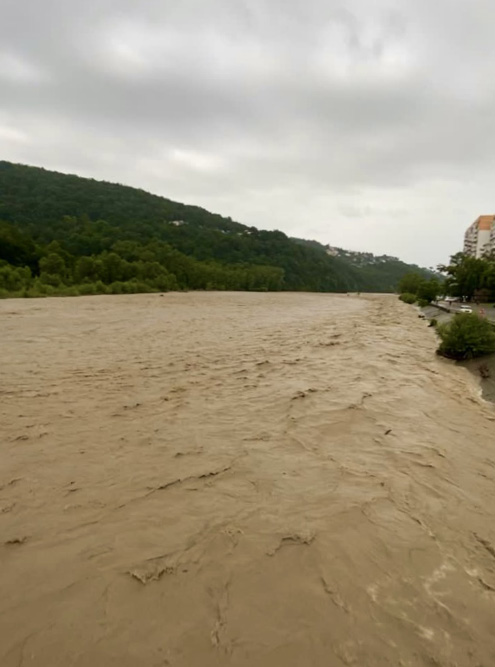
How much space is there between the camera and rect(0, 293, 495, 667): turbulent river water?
3.62 m

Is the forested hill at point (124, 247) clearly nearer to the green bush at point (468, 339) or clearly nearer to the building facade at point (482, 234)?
the building facade at point (482, 234)

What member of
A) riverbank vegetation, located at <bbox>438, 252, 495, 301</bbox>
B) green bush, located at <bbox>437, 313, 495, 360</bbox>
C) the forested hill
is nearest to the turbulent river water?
green bush, located at <bbox>437, 313, 495, 360</bbox>

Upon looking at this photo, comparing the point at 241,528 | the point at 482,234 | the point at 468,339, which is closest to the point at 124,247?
the point at 468,339

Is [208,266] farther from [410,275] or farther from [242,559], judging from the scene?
[242,559]

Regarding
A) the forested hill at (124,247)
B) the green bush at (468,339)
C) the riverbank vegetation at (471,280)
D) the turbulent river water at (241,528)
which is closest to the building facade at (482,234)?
the forested hill at (124,247)

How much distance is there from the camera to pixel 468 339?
19000 millimetres

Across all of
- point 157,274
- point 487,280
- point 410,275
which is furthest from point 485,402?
point 410,275

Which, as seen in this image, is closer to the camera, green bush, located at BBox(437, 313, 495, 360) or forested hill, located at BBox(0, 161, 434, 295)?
green bush, located at BBox(437, 313, 495, 360)

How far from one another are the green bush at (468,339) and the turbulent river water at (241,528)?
26.0 feet

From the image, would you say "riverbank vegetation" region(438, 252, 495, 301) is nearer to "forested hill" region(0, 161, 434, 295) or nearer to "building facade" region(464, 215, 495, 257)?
"forested hill" region(0, 161, 434, 295)

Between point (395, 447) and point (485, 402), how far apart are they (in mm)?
6675

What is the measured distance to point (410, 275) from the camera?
102 meters

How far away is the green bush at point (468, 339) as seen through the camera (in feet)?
61.7

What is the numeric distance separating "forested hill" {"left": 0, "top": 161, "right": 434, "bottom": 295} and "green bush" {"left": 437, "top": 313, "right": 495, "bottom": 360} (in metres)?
54.8
